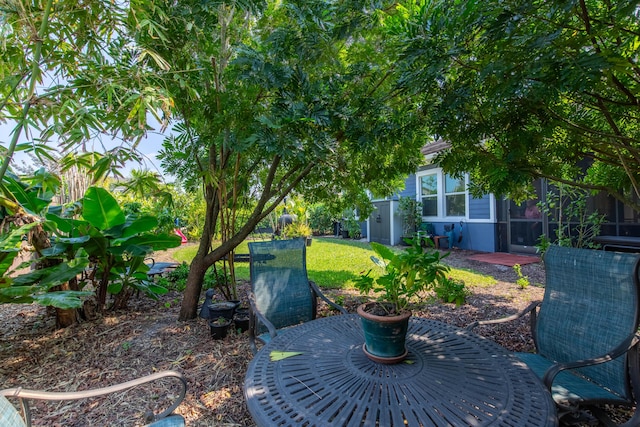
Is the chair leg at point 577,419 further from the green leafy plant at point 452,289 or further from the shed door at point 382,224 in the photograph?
the shed door at point 382,224

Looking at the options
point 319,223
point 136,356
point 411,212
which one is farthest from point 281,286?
point 319,223

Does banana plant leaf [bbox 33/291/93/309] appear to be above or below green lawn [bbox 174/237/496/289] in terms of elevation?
above

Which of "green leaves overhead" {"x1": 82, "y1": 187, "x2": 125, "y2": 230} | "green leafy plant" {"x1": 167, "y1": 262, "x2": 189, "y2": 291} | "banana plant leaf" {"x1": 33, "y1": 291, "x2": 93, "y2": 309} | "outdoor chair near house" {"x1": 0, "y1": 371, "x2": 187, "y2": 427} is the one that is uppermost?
"green leaves overhead" {"x1": 82, "y1": 187, "x2": 125, "y2": 230}

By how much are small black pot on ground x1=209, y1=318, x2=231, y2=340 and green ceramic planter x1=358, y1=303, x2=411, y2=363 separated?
1.99m

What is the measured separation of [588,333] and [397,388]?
1567 mm

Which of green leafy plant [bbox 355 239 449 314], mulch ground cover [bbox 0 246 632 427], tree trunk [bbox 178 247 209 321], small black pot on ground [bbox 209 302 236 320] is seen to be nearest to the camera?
green leafy plant [bbox 355 239 449 314]

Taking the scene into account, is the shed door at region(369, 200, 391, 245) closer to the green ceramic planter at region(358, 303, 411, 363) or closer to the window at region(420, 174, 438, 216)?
the window at region(420, 174, 438, 216)

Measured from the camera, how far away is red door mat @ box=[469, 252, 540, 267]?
22.2ft

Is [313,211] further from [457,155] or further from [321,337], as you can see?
[321,337]

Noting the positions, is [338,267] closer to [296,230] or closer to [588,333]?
[296,230]

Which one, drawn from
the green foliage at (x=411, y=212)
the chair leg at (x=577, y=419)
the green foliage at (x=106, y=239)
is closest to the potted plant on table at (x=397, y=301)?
the chair leg at (x=577, y=419)

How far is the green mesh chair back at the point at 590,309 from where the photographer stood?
5.87ft

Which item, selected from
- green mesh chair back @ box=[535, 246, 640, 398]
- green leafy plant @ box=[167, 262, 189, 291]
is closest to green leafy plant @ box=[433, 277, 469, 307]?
green mesh chair back @ box=[535, 246, 640, 398]

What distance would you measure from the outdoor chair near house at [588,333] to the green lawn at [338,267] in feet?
6.90
